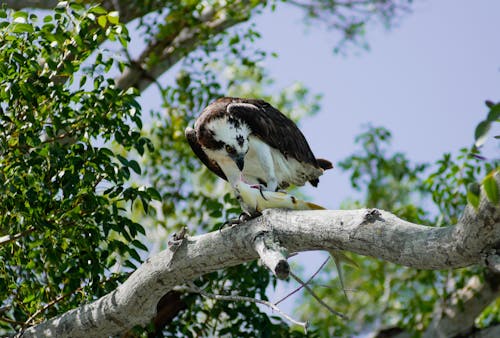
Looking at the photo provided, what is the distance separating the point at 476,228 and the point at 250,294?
110 inches

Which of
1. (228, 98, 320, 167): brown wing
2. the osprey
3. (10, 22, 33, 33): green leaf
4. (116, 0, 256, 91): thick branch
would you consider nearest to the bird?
the osprey

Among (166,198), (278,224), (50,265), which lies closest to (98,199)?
(50,265)

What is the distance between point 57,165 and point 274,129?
5.36ft

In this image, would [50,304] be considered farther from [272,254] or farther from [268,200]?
[272,254]

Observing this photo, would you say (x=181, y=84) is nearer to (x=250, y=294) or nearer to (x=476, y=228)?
(x=250, y=294)

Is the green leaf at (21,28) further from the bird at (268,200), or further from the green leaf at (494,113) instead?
the green leaf at (494,113)

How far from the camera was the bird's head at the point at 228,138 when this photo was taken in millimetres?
5227

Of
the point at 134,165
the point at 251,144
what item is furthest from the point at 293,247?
the point at 251,144

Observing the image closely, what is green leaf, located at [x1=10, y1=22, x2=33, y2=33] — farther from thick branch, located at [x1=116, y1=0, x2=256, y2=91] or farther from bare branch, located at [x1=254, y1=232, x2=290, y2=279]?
thick branch, located at [x1=116, y1=0, x2=256, y2=91]

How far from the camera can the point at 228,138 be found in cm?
→ 523

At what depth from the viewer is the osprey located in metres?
Result: 5.27

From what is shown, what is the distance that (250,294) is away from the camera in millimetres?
5375

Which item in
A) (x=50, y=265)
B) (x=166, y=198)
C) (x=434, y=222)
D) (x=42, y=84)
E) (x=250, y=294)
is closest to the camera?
(x=42, y=84)

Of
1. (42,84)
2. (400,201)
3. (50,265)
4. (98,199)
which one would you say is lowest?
(50,265)
